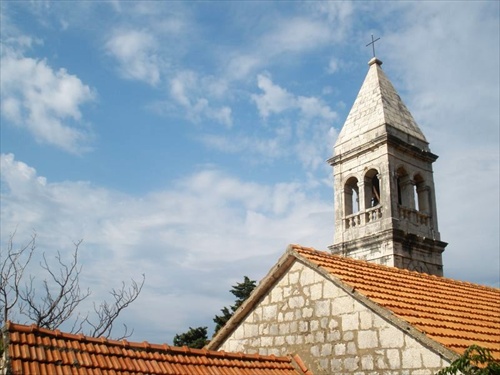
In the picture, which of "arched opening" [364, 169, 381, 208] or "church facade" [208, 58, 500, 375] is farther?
"arched opening" [364, 169, 381, 208]

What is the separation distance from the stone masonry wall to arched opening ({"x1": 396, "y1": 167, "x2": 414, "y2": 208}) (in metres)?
9.76

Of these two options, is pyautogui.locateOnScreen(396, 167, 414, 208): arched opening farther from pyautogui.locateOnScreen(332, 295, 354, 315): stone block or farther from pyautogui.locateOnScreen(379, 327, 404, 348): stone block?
pyautogui.locateOnScreen(379, 327, 404, 348): stone block

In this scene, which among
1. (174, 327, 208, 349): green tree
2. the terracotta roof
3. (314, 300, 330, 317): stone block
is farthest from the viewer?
(174, 327, 208, 349): green tree

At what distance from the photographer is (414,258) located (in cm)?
1596

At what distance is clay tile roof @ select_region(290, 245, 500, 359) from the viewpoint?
661 cm

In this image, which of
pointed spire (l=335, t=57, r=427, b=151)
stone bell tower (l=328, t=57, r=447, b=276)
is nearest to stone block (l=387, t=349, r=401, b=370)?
stone bell tower (l=328, t=57, r=447, b=276)

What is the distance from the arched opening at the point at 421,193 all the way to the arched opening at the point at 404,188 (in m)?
0.63

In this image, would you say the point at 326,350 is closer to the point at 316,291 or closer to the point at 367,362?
the point at 367,362

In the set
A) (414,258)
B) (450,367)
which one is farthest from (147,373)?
(414,258)

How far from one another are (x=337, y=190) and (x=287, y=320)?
1020 centimetres

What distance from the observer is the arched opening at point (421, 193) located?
57.5ft

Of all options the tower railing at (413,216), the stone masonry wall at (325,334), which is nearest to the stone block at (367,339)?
the stone masonry wall at (325,334)

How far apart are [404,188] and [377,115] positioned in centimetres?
266

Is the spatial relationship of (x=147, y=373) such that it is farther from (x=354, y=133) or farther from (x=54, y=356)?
(x=354, y=133)
